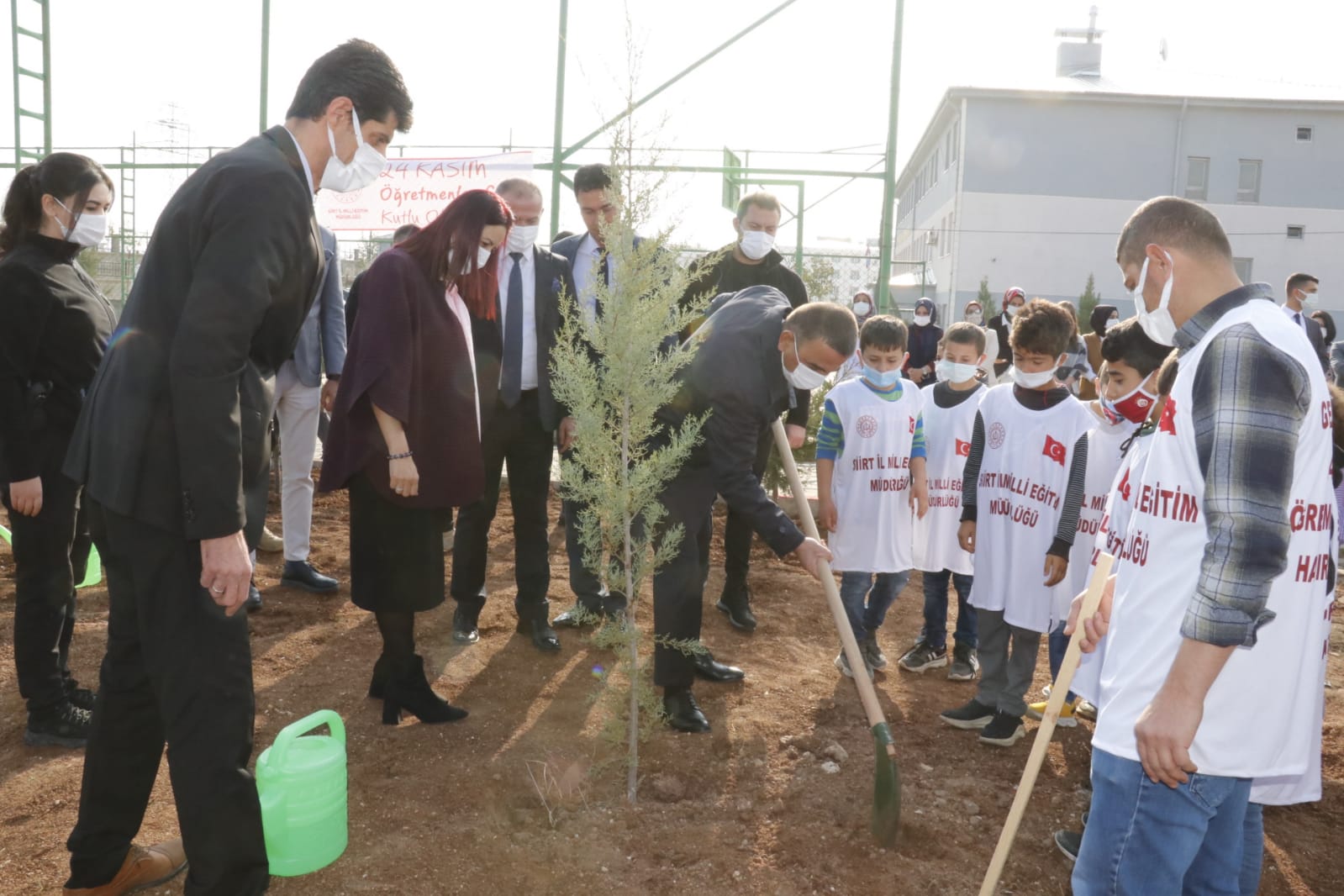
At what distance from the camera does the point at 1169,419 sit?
70.4 inches

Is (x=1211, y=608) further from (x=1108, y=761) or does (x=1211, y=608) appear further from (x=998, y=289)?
(x=998, y=289)

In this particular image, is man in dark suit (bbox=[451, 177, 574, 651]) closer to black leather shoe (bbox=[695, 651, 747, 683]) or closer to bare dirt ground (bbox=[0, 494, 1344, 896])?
bare dirt ground (bbox=[0, 494, 1344, 896])

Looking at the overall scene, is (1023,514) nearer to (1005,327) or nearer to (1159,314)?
(1159,314)

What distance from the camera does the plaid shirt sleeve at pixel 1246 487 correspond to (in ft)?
5.18

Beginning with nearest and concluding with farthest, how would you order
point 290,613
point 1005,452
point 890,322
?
1. point 1005,452
2. point 890,322
3. point 290,613

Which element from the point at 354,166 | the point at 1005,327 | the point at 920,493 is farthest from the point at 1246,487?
the point at 1005,327

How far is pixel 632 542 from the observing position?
3.24 metres

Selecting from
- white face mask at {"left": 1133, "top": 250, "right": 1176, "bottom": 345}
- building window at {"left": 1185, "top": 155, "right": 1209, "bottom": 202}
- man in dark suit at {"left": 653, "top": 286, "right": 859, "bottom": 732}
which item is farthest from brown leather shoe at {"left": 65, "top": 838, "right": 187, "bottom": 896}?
building window at {"left": 1185, "top": 155, "right": 1209, "bottom": 202}

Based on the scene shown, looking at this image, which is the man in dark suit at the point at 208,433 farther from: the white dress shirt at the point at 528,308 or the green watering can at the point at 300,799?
the white dress shirt at the point at 528,308

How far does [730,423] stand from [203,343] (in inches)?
72.8

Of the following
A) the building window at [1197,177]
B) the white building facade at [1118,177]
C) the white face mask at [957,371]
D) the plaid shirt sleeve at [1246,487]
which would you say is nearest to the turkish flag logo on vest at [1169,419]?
the plaid shirt sleeve at [1246,487]

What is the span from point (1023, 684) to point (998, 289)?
25.5m

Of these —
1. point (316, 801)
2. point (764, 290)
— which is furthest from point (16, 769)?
point (764, 290)

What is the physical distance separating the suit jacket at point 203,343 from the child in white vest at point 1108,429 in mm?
2638
